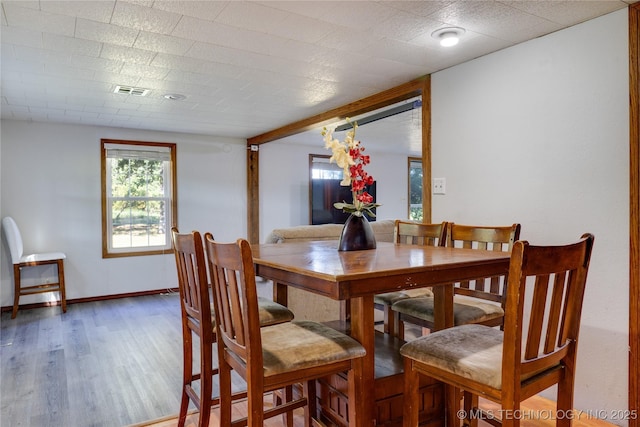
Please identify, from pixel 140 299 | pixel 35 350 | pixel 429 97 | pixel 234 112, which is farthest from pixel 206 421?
pixel 140 299

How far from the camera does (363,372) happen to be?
1451 millimetres

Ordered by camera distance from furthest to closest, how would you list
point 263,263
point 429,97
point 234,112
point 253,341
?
point 234,112
point 429,97
point 263,263
point 253,341

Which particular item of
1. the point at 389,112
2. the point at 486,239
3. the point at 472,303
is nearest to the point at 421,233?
the point at 486,239

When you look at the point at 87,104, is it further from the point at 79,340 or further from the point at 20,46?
the point at 79,340

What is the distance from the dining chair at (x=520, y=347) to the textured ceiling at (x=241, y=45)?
1469mm

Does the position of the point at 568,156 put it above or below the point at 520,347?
above

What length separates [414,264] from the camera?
4.89 ft

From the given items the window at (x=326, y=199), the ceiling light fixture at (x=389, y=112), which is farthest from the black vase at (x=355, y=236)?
the window at (x=326, y=199)

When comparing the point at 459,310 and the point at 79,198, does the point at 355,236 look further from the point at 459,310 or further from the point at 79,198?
the point at 79,198

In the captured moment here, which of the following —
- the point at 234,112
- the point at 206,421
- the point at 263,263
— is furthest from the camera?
the point at 234,112

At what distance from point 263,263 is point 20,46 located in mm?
2238

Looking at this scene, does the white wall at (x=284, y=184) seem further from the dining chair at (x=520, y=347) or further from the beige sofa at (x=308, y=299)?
the dining chair at (x=520, y=347)

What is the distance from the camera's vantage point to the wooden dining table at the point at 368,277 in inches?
51.8

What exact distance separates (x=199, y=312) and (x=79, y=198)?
4221mm
